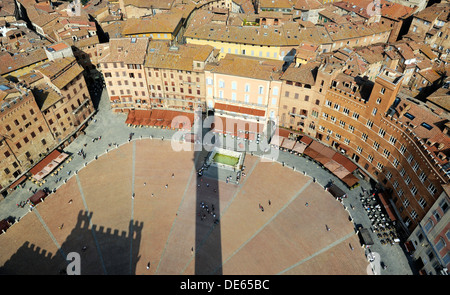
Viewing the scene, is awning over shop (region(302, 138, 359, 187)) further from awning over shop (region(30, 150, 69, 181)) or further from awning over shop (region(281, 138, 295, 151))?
awning over shop (region(30, 150, 69, 181))

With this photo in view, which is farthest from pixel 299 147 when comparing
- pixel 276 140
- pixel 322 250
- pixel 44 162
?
pixel 44 162

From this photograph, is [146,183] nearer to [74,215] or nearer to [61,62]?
[74,215]

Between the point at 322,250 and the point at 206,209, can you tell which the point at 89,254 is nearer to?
the point at 206,209

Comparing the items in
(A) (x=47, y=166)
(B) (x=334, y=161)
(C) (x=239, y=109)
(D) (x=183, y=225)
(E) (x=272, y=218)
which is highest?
(C) (x=239, y=109)

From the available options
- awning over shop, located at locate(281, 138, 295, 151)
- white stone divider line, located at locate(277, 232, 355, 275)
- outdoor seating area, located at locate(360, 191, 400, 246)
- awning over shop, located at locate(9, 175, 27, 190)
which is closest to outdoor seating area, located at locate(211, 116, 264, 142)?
awning over shop, located at locate(281, 138, 295, 151)

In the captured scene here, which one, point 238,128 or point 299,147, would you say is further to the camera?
point 238,128

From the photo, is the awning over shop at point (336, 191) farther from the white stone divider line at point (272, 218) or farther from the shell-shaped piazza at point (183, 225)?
the white stone divider line at point (272, 218)

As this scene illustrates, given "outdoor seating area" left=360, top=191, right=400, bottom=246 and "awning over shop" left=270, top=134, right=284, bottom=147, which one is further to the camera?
"awning over shop" left=270, top=134, right=284, bottom=147
